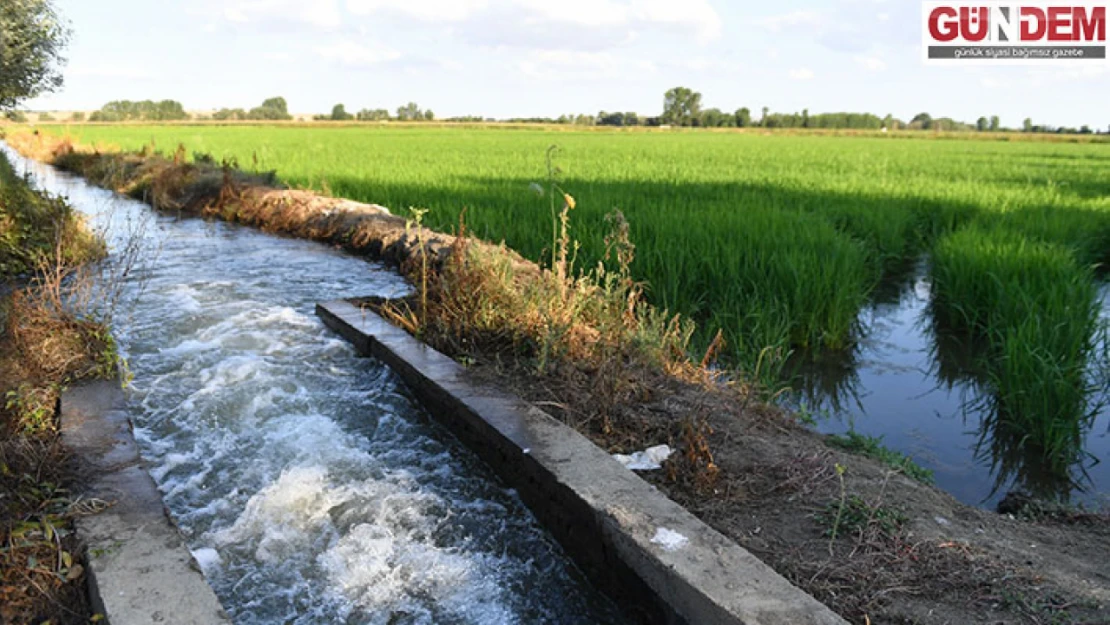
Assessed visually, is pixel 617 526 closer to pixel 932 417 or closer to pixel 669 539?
pixel 669 539

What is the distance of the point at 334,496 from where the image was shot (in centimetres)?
328

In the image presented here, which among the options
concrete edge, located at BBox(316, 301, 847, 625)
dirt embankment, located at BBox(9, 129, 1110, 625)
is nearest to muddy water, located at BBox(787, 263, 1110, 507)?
dirt embankment, located at BBox(9, 129, 1110, 625)

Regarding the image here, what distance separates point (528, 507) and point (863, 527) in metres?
1.31

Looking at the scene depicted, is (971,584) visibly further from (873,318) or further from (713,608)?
(873,318)

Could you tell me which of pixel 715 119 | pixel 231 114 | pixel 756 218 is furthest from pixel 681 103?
pixel 756 218

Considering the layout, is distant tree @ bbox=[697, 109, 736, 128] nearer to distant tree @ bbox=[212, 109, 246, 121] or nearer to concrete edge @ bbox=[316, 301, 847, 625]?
distant tree @ bbox=[212, 109, 246, 121]

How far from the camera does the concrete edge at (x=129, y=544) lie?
2154mm

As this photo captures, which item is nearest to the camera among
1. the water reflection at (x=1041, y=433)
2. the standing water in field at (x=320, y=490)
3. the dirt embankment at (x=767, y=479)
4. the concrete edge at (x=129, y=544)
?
the concrete edge at (x=129, y=544)

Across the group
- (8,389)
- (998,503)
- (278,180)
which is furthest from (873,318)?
(278,180)

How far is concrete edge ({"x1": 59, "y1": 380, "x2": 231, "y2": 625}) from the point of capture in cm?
215

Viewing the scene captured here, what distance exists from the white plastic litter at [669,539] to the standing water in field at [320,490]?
1.21 feet

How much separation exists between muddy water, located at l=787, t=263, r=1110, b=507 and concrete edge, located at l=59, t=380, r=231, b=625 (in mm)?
3471

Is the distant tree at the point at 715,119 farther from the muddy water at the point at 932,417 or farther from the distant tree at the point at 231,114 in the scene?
the muddy water at the point at 932,417

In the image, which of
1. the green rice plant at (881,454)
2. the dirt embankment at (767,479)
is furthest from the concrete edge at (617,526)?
the green rice plant at (881,454)
